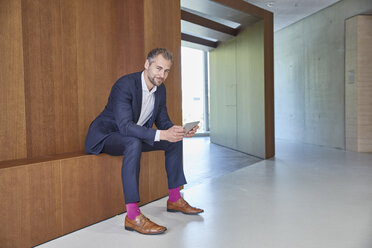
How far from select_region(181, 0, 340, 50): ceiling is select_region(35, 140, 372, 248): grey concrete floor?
271cm

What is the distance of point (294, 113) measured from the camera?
880 centimetres

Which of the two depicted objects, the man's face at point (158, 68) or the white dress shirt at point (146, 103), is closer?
the man's face at point (158, 68)

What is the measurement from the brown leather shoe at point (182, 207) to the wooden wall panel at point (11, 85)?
1.20 m

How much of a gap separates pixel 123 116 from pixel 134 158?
0.32 m

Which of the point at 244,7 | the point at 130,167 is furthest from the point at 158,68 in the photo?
the point at 244,7

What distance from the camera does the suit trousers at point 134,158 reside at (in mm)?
2258

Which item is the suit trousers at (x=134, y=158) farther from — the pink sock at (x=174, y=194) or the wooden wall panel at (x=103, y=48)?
the wooden wall panel at (x=103, y=48)

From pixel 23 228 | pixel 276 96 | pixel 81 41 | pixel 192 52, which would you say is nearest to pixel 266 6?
pixel 276 96

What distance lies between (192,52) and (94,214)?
935cm

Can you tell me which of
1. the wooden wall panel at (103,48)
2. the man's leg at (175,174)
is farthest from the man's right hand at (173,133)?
the wooden wall panel at (103,48)

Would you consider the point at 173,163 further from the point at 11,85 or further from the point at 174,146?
the point at 11,85

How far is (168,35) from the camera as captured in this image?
137 inches

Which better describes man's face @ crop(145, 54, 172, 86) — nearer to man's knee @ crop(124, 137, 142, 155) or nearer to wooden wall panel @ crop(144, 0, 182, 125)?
man's knee @ crop(124, 137, 142, 155)

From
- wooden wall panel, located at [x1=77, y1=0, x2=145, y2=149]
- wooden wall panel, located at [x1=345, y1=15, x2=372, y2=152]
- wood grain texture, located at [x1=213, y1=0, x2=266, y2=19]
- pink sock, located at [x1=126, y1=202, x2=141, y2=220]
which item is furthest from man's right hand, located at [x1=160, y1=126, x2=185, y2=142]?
wooden wall panel, located at [x1=345, y1=15, x2=372, y2=152]
